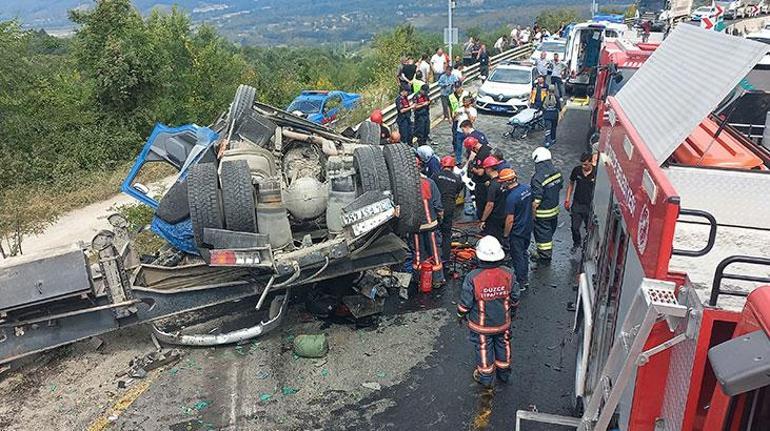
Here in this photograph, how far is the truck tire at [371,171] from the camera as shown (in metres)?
6.64

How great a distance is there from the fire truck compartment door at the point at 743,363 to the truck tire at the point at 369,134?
22.7 ft

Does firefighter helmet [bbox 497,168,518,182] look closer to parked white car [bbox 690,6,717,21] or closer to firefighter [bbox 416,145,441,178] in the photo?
firefighter [bbox 416,145,441,178]

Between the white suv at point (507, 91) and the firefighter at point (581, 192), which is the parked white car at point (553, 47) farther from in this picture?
the firefighter at point (581, 192)

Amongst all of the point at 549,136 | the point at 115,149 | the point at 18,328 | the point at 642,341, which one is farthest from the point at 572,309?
the point at 115,149

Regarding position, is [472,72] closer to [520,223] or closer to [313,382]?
[520,223]

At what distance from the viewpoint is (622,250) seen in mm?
3697

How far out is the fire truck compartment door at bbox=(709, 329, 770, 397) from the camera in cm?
172

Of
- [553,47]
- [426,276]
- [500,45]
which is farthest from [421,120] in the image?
[500,45]

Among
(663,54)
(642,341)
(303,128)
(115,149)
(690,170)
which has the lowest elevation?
(115,149)

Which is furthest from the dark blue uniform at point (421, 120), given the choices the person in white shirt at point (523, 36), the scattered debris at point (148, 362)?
the person in white shirt at point (523, 36)

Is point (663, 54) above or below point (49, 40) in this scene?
above

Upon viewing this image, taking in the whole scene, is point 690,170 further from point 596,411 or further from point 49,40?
point 49,40

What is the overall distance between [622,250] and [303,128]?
5420 millimetres

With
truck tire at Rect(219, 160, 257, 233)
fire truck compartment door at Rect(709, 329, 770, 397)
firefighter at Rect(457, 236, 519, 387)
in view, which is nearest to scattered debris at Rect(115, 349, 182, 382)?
truck tire at Rect(219, 160, 257, 233)
